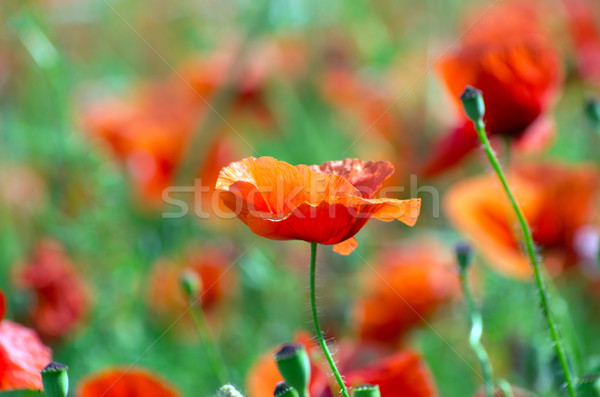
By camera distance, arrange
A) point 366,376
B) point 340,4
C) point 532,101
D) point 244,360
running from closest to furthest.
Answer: point 366,376 < point 532,101 < point 244,360 < point 340,4

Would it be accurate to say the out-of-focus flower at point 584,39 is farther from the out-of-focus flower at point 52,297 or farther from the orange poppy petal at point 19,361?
the orange poppy petal at point 19,361

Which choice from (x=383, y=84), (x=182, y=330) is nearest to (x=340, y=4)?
(x=383, y=84)

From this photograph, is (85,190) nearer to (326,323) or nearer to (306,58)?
(326,323)

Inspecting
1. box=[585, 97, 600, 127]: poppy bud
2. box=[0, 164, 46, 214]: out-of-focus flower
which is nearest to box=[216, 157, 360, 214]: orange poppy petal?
box=[585, 97, 600, 127]: poppy bud

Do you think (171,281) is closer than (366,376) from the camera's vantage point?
No

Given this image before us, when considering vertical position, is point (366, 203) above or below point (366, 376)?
above

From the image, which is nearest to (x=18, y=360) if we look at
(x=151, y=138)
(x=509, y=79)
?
(x=509, y=79)

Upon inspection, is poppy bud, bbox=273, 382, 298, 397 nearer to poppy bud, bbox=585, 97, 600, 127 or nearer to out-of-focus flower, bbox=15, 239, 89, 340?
poppy bud, bbox=585, 97, 600, 127

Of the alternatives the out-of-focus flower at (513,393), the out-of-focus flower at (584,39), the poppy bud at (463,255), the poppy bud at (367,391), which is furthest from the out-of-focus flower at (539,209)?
the poppy bud at (367,391)
